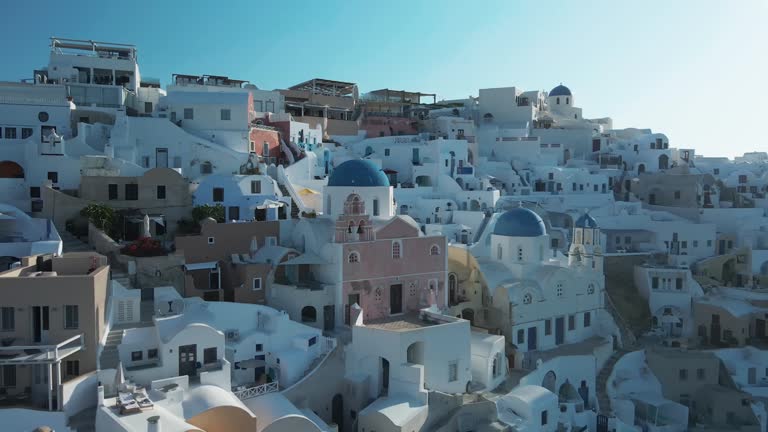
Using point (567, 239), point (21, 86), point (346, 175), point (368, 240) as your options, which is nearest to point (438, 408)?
point (368, 240)

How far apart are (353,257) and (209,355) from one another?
27.2 feet

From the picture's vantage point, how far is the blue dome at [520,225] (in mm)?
34531

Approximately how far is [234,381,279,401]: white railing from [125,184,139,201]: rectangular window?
535 inches

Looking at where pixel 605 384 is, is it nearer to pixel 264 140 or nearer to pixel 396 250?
pixel 396 250

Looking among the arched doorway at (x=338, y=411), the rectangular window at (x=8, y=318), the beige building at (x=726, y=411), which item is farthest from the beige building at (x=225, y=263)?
the beige building at (x=726, y=411)

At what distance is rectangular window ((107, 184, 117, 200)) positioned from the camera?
106ft

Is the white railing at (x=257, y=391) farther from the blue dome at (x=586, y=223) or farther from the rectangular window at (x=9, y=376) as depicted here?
the blue dome at (x=586, y=223)

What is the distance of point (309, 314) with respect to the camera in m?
29.1

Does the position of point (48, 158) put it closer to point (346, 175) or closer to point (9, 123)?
point (9, 123)

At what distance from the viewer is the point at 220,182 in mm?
35094

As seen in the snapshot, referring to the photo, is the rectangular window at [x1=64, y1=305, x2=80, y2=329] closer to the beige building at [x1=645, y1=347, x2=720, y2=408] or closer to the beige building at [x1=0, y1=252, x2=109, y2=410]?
the beige building at [x1=0, y1=252, x2=109, y2=410]

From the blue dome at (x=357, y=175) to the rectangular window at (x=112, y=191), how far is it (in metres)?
10.4

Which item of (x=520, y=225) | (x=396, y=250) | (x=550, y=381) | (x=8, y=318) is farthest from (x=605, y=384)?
(x=8, y=318)

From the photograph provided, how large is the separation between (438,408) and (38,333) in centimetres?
1421
